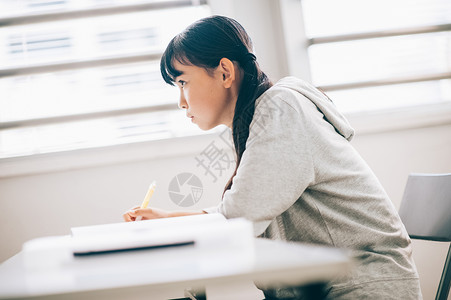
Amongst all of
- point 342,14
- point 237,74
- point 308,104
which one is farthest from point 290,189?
→ point 342,14

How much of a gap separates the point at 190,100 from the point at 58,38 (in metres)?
0.93

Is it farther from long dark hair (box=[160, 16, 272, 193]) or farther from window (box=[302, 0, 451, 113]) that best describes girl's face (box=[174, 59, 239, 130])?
window (box=[302, 0, 451, 113])

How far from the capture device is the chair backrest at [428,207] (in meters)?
1.21

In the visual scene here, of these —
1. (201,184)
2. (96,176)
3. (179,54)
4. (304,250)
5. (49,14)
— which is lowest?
(201,184)

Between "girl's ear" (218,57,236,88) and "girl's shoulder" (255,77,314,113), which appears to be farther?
"girl's ear" (218,57,236,88)

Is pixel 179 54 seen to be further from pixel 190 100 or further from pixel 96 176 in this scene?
pixel 96 176

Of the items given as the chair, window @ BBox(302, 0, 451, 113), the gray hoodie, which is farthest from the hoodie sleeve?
window @ BBox(302, 0, 451, 113)

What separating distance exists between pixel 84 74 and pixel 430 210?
1.39 metres

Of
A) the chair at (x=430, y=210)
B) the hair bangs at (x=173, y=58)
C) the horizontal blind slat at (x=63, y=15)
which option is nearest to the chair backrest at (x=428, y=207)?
the chair at (x=430, y=210)

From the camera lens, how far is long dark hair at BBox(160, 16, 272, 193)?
3.79 ft

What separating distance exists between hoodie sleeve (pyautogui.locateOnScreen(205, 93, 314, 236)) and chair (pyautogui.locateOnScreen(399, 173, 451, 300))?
0.52 meters

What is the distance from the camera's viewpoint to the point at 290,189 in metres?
0.86

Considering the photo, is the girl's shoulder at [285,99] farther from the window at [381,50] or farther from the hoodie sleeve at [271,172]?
the window at [381,50]

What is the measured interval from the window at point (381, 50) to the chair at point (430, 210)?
0.72m
